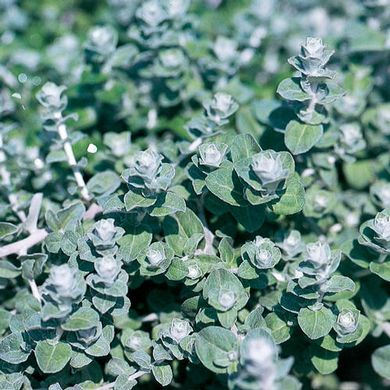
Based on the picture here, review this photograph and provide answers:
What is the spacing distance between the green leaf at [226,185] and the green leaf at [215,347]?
41 cm

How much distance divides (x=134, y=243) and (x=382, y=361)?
3.17 feet

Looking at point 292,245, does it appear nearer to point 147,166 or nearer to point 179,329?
point 179,329

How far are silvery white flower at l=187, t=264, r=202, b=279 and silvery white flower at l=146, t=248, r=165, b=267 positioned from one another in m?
0.10

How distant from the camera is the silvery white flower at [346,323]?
2064 mm

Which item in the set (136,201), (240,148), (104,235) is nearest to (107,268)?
(104,235)

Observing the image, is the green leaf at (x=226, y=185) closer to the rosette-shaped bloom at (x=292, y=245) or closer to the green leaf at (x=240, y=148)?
the green leaf at (x=240, y=148)

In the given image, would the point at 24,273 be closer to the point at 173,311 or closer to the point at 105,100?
the point at 173,311

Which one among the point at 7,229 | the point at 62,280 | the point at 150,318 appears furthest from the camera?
the point at 150,318

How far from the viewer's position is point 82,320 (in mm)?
1932

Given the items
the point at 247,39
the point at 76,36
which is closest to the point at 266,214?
the point at 247,39

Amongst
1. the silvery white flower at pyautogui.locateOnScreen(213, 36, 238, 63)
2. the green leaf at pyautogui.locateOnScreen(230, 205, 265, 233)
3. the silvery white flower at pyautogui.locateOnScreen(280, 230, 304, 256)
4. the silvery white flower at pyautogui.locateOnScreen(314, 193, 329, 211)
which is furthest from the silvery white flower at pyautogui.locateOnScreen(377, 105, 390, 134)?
the green leaf at pyautogui.locateOnScreen(230, 205, 265, 233)

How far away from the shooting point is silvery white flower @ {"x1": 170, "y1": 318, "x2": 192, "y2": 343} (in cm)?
206

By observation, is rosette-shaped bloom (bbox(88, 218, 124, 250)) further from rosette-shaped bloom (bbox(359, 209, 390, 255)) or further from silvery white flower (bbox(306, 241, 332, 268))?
rosette-shaped bloom (bbox(359, 209, 390, 255))

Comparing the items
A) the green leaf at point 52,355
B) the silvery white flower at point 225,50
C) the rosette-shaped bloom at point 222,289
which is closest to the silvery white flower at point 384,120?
the silvery white flower at point 225,50
